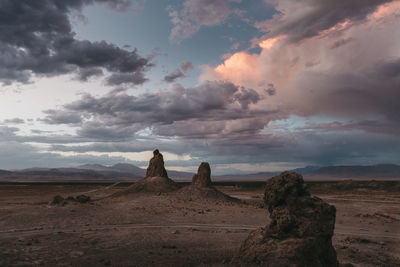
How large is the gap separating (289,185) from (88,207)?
26.6 meters

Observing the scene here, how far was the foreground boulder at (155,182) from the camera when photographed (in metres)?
48.3

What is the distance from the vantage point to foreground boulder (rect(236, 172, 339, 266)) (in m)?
12.7

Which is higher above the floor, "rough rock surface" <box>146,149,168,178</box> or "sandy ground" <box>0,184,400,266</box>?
"rough rock surface" <box>146,149,168,178</box>

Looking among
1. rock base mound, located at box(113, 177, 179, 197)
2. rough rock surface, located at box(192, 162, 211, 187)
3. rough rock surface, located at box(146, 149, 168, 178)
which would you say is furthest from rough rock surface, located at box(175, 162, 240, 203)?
rough rock surface, located at box(146, 149, 168, 178)

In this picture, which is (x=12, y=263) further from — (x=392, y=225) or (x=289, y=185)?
(x=392, y=225)

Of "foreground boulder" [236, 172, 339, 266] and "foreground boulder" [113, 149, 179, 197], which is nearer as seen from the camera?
"foreground boulder" [236, 172, 339, 266]

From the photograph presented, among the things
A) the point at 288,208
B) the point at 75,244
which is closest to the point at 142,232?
the point at 75,244

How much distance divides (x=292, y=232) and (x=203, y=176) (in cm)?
3442

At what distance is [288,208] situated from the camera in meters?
14.1

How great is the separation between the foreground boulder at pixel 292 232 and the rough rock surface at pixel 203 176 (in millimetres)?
32835

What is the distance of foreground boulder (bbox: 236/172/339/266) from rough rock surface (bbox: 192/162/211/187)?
3283 centimetres

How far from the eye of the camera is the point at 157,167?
5284cm

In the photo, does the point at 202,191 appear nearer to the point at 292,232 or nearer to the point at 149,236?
the point at 149,236

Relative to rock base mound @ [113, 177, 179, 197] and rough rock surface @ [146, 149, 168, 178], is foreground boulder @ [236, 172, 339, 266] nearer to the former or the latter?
rock base mound @ [113, 177, 179, 197]
